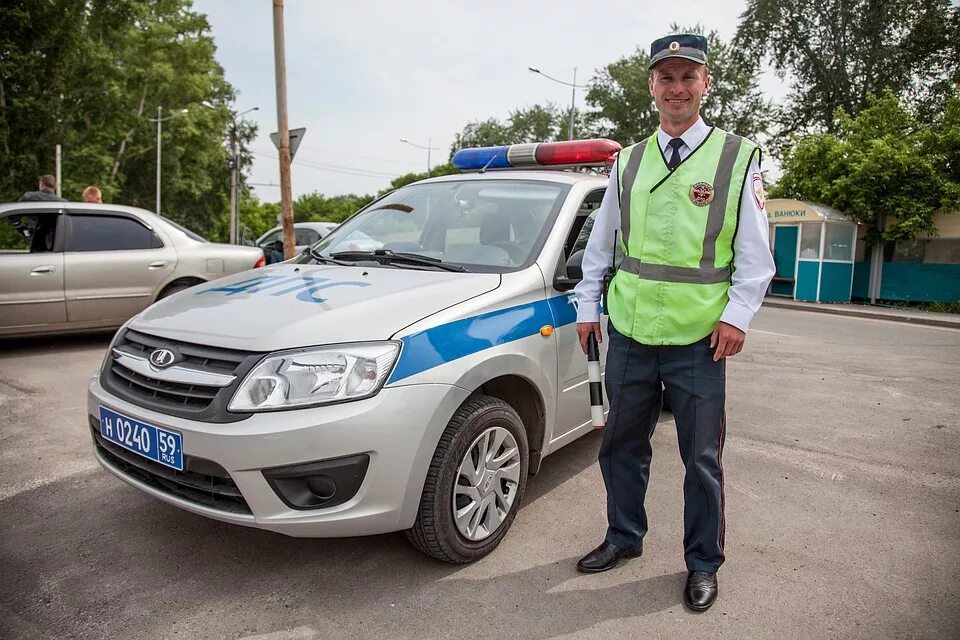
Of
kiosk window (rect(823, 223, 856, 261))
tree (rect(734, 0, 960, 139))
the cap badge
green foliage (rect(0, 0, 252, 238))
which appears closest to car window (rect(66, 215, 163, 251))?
the cap badge

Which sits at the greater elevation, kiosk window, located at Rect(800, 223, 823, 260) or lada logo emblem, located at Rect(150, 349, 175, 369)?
kiosk window, located at Rect(800, 223, 823, 260)

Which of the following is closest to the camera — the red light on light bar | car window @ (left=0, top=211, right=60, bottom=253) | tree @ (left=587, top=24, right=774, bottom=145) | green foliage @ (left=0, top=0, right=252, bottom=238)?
the red light on light bar

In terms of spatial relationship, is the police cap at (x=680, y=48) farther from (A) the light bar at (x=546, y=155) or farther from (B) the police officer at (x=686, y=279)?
(A) the light bar at (x=546, y=155)

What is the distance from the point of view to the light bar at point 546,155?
169 inches

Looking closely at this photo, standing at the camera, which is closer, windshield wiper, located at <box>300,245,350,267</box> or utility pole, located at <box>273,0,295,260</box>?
windshield wiper, located at <box>300,245,350,267</box>

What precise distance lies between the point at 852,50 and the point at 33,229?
30722 millimetres

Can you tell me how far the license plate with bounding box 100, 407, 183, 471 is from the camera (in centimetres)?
237

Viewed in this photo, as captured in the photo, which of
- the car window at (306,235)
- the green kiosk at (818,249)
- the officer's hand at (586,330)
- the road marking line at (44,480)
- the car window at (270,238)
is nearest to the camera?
the officer's hand at (586,330)

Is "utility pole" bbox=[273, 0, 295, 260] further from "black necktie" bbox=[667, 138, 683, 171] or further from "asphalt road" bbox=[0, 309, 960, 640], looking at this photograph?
"black necktie" bbox=[667, 138, 683, 171]

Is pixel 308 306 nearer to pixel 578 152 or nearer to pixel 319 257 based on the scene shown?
pixel 319 257

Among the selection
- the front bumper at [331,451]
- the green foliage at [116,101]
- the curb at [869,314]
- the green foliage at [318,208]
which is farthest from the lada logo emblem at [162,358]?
the green foliage at [318,208]

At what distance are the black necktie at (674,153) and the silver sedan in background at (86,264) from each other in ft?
19.7

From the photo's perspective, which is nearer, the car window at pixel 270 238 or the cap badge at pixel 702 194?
the cap badge at pixel 702 194

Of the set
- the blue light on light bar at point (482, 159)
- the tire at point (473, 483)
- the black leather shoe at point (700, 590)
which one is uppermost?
the blue light on light bar at point (482, 159)
